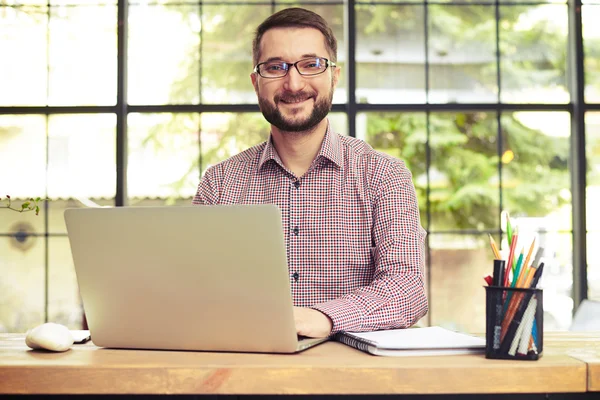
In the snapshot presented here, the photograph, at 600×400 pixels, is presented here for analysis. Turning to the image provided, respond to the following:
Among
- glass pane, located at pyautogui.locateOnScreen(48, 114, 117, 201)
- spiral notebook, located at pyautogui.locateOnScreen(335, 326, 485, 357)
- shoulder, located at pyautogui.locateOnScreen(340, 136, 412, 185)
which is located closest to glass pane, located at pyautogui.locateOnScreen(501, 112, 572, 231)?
glass pane, located at pyautogui.locateOnScreen(48, 114, 117, 201)

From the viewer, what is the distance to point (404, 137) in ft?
16.2

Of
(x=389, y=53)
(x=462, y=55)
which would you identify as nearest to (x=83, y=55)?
(x=389, y=53)

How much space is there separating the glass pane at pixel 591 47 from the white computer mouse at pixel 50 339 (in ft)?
13.0

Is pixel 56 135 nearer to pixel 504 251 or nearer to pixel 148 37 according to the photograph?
pixel 148 37

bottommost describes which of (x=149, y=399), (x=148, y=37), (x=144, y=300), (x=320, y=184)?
(x=149, y=399)

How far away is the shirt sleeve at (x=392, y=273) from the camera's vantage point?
1584 mm

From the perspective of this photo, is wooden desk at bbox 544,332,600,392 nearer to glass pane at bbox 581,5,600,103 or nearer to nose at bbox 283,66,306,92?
nose at bbox 283,66,306,92

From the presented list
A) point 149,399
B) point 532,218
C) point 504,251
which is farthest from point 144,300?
point 532,218

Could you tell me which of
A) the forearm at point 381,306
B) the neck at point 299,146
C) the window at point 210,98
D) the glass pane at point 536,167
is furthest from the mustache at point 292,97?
the glass pane at point 536,167

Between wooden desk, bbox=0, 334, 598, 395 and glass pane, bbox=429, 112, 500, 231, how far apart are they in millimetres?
3878

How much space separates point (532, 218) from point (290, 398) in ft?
13.3

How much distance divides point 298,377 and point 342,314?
412 millimetres

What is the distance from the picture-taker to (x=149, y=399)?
1181mm

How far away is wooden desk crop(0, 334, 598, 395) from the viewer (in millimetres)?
1146
